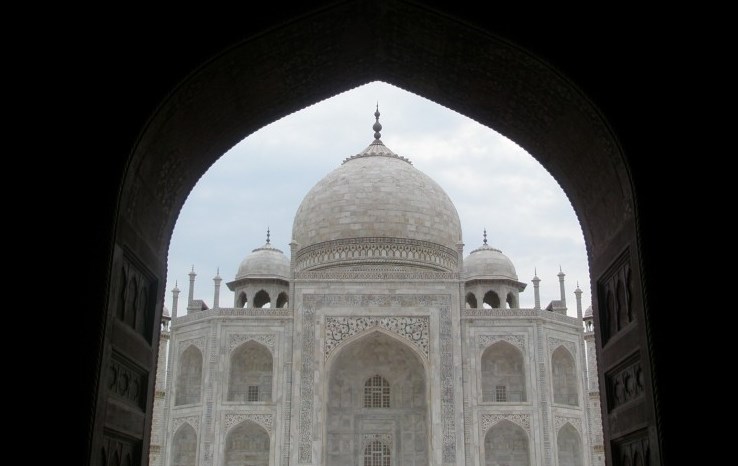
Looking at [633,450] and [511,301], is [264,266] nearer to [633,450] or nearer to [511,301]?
[511,301]

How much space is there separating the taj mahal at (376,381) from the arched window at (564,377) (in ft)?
0.12

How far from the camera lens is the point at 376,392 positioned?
23781 mm

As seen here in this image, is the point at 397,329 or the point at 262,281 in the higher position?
the point at 262,281

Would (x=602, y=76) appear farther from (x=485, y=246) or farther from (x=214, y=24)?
(x=485, y=246)

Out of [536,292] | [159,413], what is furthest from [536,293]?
[159,413]

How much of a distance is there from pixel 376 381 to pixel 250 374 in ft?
11.8

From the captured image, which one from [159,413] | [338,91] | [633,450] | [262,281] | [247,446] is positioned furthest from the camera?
[262,281]

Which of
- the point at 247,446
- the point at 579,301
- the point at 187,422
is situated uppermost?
the point at 579,301

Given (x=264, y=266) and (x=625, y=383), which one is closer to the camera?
(x=625, y=383)

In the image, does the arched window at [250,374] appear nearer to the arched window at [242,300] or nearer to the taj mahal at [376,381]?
the taj mahal at [376,381]

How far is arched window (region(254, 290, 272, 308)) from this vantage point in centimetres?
2878

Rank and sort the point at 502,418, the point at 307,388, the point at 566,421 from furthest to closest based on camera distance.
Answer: the point at 566,421
the point at 502,418
the point at 307,388

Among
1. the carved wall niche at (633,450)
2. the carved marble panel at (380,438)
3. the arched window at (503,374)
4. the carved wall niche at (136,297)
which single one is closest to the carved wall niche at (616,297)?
the carved wall niche at (633,450)

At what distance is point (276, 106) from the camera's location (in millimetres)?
6312
